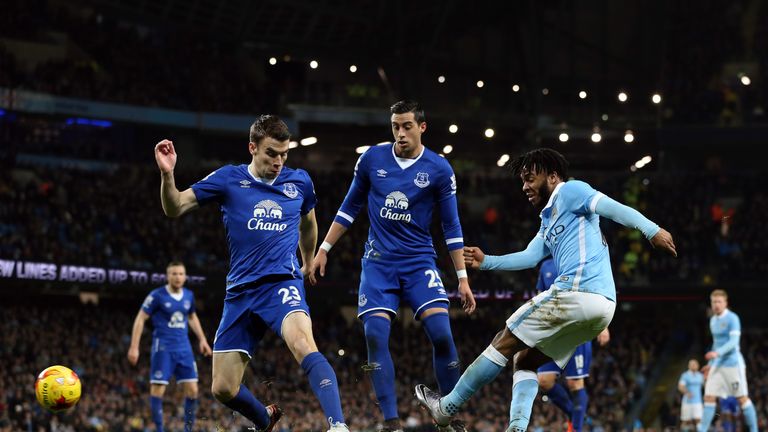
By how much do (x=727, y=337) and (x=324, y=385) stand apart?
34.8 ft

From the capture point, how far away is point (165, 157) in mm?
8352

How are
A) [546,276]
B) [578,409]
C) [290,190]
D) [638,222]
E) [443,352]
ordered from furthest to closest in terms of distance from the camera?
1. [546,276]
2. [578,409]
3. [443,352]
4. [290,190]
5. [638,222]

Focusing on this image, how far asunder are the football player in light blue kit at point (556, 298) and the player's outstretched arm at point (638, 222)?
0.04 ft

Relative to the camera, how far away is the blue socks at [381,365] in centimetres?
960

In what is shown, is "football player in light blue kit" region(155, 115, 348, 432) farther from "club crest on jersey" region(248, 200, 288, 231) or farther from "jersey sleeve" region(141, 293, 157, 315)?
"jersey sleeve" region(141, 293, 157, 315)

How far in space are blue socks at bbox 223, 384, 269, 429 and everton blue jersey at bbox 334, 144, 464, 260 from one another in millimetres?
1788

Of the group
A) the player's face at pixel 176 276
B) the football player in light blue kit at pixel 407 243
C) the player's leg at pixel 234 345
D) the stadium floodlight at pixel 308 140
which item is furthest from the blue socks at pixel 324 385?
the stadium floodlight at pixel 308 140

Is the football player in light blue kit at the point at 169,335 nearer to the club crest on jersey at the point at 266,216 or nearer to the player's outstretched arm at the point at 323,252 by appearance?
the player's outstretched arm at the point at 323,252

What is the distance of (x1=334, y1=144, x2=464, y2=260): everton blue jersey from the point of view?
1023 centimetres

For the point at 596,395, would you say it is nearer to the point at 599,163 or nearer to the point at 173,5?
the point at 599,163

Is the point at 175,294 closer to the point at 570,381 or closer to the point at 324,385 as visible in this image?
the point at 570,381

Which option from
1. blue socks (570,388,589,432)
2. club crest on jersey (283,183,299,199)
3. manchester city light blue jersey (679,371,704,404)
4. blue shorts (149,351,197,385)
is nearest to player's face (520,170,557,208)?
club crest on jersey (283,183,299,199)

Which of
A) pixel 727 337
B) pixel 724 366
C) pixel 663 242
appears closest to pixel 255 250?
pixel 663 242

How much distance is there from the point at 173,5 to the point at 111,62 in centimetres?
416
